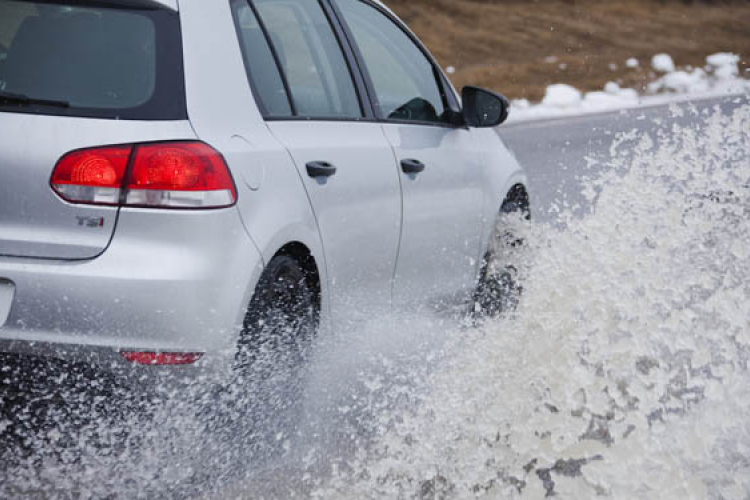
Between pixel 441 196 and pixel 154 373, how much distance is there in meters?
2.08

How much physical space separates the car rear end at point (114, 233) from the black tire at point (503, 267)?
267cm

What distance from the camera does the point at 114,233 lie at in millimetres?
3488

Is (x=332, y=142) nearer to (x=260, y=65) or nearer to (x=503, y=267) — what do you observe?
(x=260, y=65)

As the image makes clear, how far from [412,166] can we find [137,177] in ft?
5.57

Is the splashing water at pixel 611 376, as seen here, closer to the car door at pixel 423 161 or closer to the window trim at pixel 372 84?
the car door at pixel 423 161

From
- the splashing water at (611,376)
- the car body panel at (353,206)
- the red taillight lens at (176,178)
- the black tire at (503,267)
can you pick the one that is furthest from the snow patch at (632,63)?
the red taillight lens at (176,178)

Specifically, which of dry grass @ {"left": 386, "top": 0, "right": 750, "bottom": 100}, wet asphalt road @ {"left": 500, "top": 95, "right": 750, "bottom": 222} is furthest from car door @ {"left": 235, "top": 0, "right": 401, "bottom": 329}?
dry grass @ {"left": 386, "top": 0, "right": 750, "bottom": 100}

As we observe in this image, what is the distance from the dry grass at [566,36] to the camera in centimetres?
2456

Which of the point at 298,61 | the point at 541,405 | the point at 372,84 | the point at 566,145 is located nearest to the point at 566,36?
the point at 566,145

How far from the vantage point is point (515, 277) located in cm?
638

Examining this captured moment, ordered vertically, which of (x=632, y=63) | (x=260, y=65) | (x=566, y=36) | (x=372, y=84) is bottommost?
(x=566, y=36)

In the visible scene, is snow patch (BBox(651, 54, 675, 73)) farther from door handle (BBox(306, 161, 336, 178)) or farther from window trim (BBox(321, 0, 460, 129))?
door handle (BBox(306, 161, 336, 178))

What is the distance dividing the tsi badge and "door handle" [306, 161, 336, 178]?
85 centimetres

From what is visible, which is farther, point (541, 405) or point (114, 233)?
point (541, 405)
